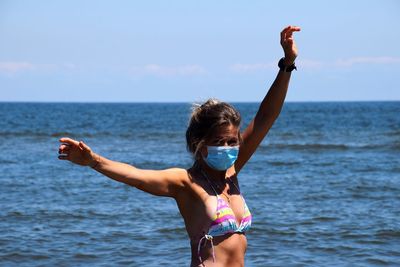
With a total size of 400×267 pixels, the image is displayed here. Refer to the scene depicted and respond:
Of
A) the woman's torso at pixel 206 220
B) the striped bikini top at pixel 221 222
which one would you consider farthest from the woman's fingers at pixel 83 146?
the striped bikini top at pixel 221 222

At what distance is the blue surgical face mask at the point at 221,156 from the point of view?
3301 millimetres

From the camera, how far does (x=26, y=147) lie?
986 inches

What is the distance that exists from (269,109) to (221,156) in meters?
0.56

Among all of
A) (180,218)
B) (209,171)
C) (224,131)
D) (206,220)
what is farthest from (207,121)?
(180,218)

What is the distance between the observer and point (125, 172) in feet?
10.2

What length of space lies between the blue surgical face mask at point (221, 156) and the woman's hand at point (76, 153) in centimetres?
54

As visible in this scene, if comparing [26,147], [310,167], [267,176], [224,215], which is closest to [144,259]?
[224,215]

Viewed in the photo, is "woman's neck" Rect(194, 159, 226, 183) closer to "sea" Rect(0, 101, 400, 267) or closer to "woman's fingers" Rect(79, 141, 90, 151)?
"sea" Rect(0, 101, 400, 267)

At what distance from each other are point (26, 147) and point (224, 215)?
73.8 feet
